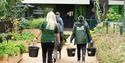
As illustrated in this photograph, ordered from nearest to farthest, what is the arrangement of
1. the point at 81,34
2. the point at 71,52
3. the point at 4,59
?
the point at 4,59 < the point at 81,34 < the point at 71,52

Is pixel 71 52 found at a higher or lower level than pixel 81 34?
lower

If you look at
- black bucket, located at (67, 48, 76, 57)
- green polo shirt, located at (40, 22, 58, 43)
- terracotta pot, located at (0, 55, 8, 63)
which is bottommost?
black bucket, located at (67, 48, 76, 57)

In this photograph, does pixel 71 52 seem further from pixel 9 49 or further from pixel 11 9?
pixel 11 9

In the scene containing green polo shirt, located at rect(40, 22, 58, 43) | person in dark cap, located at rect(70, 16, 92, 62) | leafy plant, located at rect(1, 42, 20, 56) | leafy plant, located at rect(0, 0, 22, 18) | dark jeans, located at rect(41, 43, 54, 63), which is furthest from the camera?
A: leafy plant, located at rect(0, 0, 22, 18)

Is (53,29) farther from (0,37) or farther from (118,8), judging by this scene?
(118,8)

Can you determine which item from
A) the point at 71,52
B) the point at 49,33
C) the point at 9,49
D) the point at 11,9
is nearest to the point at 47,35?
the point at 49,33

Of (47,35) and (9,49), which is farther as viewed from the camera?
(9,49)

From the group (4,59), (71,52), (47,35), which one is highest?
(47,35)

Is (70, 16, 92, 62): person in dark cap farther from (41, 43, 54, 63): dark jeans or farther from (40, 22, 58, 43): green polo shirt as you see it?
(40, 22, 58, 43): green polo shirt

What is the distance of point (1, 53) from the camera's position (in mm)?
14773

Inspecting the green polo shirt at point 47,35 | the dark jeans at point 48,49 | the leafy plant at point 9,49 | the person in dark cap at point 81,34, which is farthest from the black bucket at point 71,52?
the green polo shirt at point 47,35

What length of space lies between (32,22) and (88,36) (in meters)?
15.2

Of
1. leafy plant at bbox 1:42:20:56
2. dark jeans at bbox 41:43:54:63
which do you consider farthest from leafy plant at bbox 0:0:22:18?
dark jeans at bbox 41:43:54:63

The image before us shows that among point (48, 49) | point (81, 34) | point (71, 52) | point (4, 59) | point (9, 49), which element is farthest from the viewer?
point (71, 52)
